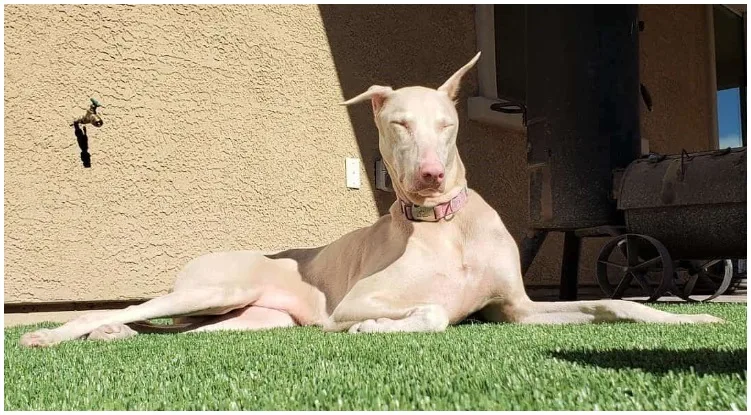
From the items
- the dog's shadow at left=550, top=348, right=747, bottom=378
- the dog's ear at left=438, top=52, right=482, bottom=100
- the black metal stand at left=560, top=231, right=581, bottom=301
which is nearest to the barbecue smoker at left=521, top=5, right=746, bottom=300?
the black metal stand at left=560, top=231, right=581, bottom=301

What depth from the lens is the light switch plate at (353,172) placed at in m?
5.30

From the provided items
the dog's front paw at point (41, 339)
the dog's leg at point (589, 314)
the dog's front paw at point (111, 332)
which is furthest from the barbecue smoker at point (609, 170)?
the dog's front paw at point (41, 339)

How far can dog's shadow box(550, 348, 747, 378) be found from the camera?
1434 mm

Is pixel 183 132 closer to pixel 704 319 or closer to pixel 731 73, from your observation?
pixel 704 319

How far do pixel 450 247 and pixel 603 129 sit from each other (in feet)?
5.87

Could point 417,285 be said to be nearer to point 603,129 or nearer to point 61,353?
point 61,353

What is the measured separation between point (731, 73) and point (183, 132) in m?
11.7

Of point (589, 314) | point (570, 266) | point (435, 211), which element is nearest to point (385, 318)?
point (435, 211)

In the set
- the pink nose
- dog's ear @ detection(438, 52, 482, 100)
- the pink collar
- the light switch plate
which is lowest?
the pink collar

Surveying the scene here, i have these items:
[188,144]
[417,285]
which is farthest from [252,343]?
[188,144]

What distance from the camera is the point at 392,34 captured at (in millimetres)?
5691

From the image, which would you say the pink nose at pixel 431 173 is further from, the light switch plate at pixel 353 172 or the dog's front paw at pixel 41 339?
the light switch plate at pixel 353 172

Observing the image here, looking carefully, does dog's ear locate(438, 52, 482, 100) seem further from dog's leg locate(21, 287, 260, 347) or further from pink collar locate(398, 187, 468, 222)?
dog's leg locate(21, 287, 260, 347)

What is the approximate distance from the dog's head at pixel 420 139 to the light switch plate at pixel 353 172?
7.32ft
